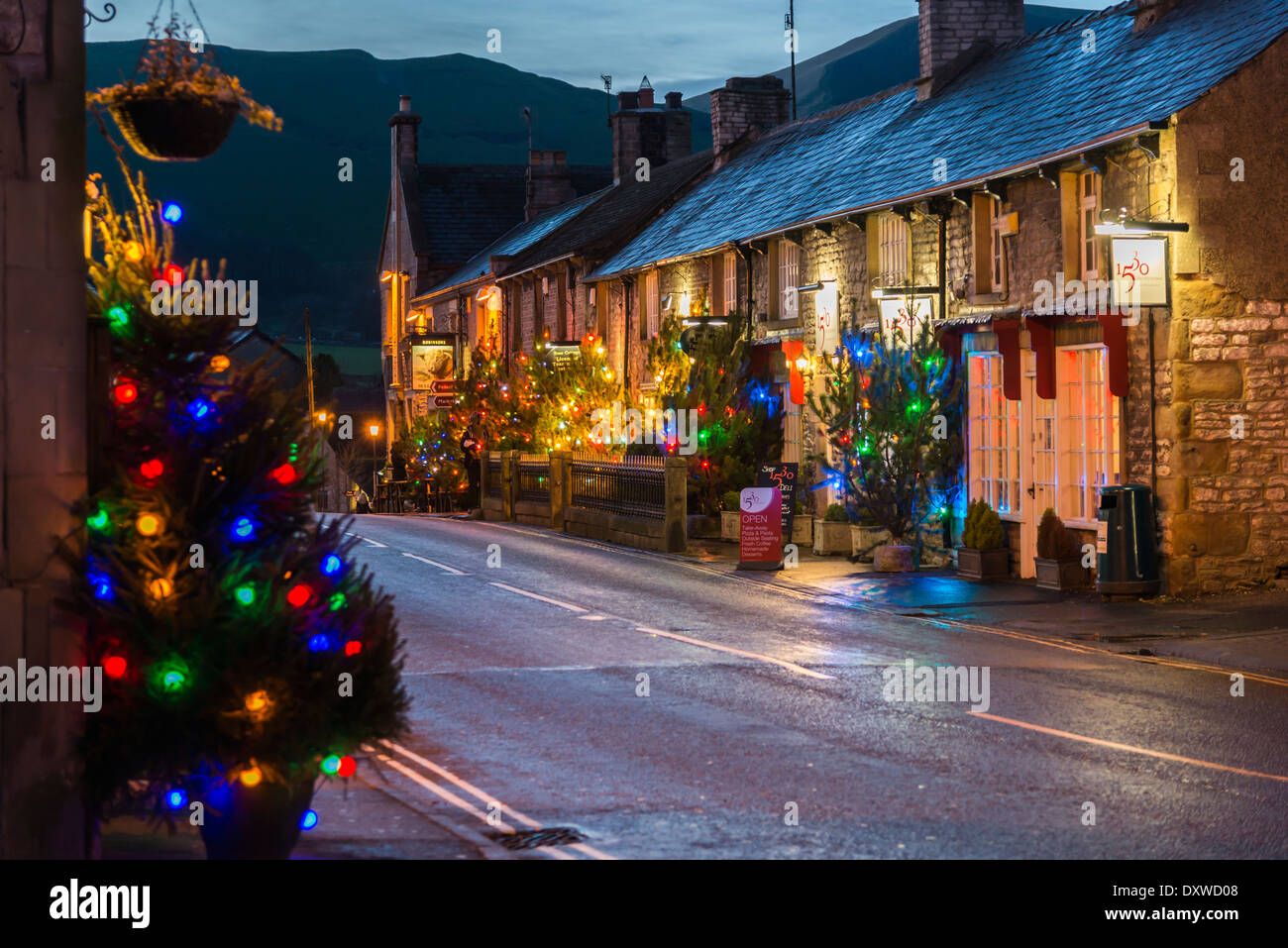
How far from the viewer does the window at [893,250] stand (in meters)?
26.2

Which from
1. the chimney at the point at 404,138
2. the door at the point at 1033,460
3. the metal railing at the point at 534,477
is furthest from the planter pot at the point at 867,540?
the chimney at the point at 404,138

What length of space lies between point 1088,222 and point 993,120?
188 inches

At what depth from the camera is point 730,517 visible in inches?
1140

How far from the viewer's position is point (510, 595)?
65.7ft

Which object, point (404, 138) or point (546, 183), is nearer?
point (546, 183)

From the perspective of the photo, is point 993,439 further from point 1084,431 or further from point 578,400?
point 578,400

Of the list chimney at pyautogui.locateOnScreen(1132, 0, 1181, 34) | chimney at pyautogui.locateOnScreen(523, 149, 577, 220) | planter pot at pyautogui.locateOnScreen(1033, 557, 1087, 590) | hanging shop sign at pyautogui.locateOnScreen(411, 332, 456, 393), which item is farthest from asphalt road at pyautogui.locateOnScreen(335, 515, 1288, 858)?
chimney at pyautogui.locateOnScreen(523, 149, 577, 220)

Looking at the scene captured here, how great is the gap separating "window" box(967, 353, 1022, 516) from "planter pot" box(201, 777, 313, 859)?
16818mm

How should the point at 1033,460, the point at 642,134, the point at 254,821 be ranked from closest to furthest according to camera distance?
the point at 254,821
the point at 1033,460
the point at 642,134

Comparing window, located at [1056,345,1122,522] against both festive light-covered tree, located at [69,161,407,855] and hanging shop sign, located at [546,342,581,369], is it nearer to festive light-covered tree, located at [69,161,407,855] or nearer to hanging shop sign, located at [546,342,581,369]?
festive light-covered tree, located at [69,161,407,855]

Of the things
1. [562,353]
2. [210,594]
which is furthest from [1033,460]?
[562,353]

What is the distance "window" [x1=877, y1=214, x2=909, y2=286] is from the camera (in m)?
26.2

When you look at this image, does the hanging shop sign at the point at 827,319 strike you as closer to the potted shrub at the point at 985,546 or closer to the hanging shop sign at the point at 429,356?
the potted shrub at the point at 985,546
